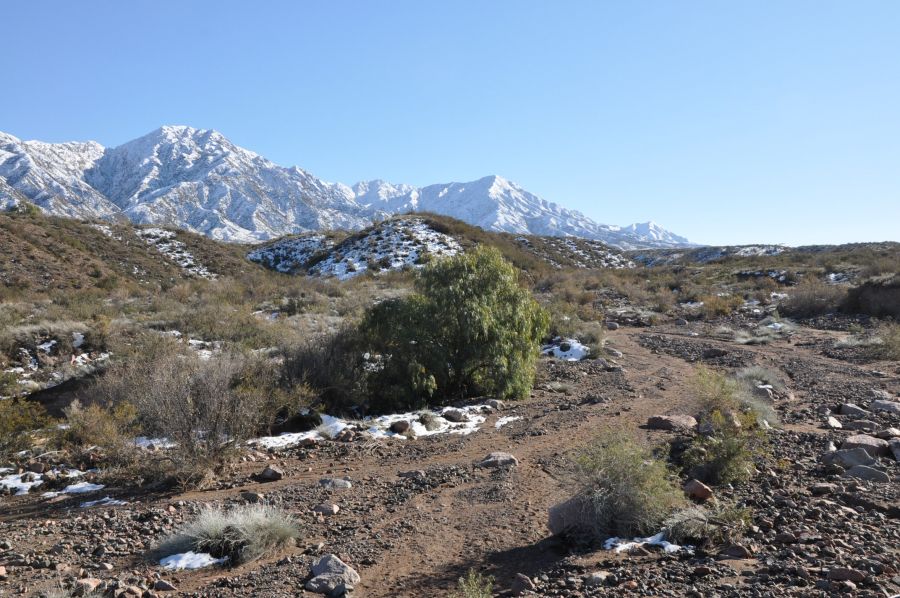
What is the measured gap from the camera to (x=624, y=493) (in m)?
4.98

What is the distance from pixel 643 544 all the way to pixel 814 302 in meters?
23.1

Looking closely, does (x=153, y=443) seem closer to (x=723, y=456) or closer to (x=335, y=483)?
(x=335, y=483)

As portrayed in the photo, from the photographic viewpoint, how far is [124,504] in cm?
625

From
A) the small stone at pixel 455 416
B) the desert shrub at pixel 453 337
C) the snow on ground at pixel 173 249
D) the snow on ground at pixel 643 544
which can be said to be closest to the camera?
the snow on ground at pixel 643 544

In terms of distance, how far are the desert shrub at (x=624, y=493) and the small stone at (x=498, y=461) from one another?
2.16 metres

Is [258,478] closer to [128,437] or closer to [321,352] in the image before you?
[128,437]

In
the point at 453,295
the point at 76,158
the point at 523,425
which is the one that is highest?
the point at 76,158

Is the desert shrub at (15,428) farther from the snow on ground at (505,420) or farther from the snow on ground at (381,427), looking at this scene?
the snow on ground at (505,420)

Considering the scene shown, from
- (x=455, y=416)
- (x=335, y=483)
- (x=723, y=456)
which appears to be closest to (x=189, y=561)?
(x=335, y=483)

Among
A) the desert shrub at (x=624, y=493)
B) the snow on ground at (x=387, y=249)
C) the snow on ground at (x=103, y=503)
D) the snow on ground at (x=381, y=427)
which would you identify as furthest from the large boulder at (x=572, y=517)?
the snow on ground at (x=387, y=249)

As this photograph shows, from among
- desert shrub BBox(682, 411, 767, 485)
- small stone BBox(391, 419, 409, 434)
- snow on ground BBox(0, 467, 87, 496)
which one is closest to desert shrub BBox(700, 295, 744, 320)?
desert shrub BBox(682, 411, 767, 485)

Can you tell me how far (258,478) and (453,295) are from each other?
5.35 meters

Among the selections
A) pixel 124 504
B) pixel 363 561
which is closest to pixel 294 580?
pixel 363 561

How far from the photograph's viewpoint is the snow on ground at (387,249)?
3619 cm
